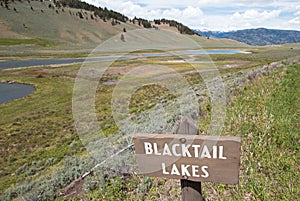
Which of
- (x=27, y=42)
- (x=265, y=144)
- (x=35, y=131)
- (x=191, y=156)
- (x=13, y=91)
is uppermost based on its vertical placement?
(x=191, y=156)

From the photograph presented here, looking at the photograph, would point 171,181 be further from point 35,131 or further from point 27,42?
point 27,42

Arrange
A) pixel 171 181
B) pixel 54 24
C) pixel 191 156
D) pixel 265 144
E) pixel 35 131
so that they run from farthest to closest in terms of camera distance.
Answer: pixel 54 24, pixel 35 131, pixel 265 144, pixel 171 181, pixel 191 156

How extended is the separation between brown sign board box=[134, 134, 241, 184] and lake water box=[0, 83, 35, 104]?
957 inches

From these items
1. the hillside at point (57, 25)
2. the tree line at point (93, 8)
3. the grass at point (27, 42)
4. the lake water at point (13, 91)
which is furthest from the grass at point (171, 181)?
the tree line at point (93, 8)

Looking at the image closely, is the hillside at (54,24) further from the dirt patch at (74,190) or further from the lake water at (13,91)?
the dirt patch at (74,190)

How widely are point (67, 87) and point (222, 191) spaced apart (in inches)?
1070

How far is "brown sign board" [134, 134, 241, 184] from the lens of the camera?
2.36 m

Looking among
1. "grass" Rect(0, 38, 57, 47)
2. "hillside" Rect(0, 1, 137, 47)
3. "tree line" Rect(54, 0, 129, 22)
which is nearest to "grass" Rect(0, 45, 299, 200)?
"grass" Rect(0, 38, 57, 47)

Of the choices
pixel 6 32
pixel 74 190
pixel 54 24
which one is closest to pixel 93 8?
pixel 54 24

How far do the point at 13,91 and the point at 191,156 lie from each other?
29181 millimetres

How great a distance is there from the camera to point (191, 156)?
2.49 meters

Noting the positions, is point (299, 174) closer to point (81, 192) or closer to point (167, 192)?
point (167, 192)

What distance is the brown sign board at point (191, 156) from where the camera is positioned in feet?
7.74

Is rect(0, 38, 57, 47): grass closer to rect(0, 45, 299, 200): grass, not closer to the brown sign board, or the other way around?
rect(0, 45, 299, 200): grass
